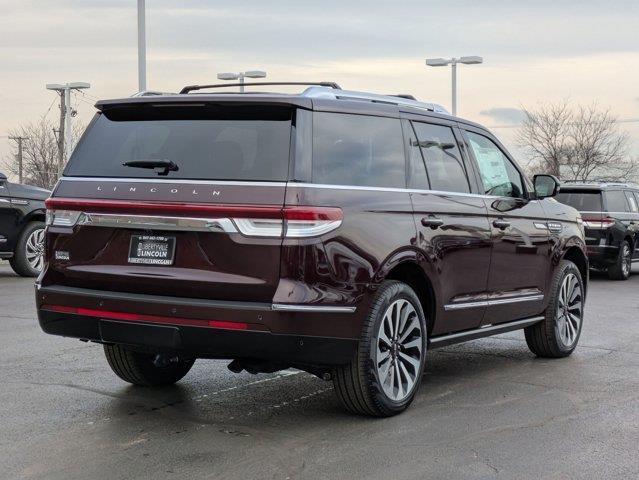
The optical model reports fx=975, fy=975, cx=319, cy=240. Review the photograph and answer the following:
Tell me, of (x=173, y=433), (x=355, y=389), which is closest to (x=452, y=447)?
(x=355, y=389)

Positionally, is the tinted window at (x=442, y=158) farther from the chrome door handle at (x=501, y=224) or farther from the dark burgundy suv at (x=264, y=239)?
the chrome door handle at (x=501, y=224)

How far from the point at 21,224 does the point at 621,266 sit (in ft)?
34.1

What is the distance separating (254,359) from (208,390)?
1228 mm

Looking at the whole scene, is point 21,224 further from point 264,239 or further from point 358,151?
point 264,239

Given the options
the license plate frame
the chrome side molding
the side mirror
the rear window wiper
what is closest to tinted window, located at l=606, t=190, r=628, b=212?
the side mirror

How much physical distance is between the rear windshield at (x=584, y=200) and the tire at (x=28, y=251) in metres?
9.06

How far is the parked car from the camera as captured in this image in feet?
47.6

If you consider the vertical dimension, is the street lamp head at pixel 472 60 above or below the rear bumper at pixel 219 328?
above

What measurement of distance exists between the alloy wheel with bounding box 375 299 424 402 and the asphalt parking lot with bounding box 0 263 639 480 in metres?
0.21

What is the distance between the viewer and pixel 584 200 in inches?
694

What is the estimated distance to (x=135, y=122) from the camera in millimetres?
5820

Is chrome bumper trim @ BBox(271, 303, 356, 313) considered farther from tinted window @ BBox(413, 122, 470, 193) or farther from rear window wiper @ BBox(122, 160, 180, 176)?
tinted window @ BBox(413, 122, 470, 193)

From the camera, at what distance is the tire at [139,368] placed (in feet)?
21.2

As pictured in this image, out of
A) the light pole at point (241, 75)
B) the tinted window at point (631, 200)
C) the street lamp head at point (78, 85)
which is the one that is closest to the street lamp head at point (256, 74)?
the light pole at point (241, 75)
